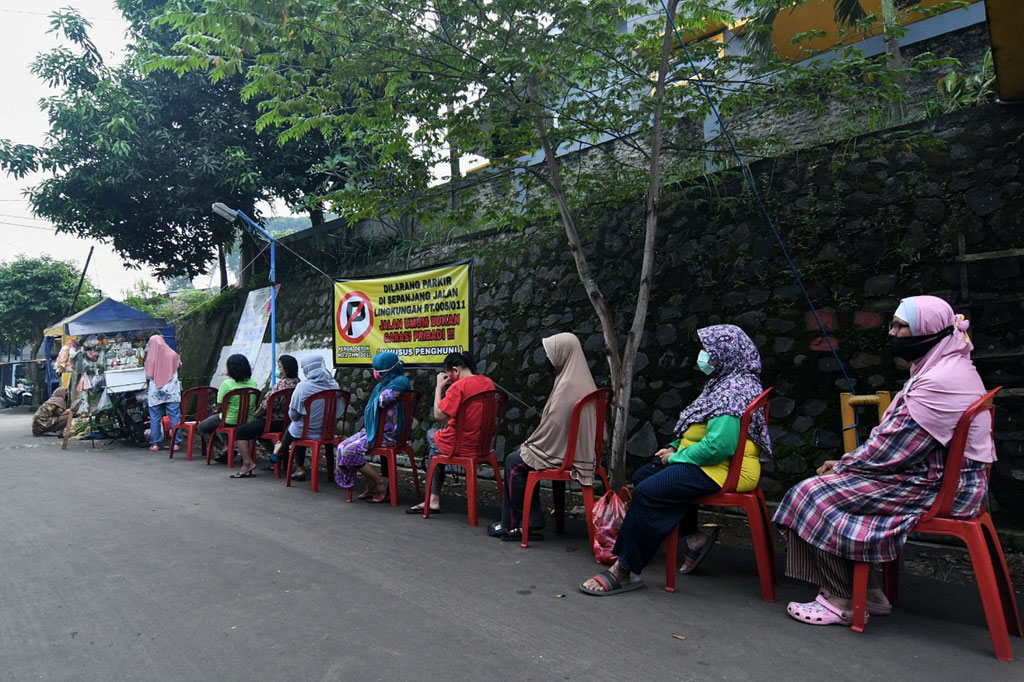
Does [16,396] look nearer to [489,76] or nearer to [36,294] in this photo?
[36,294]

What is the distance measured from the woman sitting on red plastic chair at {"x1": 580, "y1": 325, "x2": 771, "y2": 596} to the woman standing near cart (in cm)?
902

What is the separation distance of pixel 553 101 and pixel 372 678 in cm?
454

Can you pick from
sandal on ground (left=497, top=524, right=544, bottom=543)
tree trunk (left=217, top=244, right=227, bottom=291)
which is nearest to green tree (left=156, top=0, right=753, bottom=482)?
sandal on ground (left=497, top=524, right=544, bottom=543)

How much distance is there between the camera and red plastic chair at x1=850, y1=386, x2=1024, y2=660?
268 centimetres

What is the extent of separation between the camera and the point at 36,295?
99.9 feet

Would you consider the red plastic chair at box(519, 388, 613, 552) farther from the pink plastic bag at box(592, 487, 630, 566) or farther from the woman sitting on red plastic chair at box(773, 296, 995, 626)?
the woman sitting on red plastic chair at box(773, 296, 995, 626)

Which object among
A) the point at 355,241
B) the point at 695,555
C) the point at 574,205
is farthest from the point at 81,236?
the point at 695,555

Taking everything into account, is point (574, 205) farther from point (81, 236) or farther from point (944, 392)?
point (81, 236)

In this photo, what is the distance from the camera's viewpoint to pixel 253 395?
334 inches

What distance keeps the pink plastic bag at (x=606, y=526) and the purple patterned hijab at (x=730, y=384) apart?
2.05 feet

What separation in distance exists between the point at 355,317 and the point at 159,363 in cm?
406

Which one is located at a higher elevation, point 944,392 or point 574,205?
point 574,205

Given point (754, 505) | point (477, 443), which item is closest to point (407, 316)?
point (477, 443)

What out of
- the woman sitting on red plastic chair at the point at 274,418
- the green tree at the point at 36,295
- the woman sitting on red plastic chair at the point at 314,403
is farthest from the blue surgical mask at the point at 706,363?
the green tree at the point at 36,295
